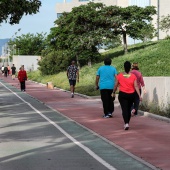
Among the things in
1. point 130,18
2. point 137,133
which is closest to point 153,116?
point 137,133

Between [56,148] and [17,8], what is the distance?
13328 mm

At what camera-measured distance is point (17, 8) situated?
23.1m

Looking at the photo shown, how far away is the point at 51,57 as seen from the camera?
56.5 metres

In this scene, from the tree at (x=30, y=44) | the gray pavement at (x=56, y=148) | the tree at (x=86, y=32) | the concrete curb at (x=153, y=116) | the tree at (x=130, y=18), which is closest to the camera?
the gray pavement at (x=56, y=148)

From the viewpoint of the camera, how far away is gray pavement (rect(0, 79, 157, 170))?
889cm

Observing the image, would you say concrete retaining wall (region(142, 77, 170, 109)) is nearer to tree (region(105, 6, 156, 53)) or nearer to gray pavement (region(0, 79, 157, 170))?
gray pavement (region(0, 79, 157, 170))

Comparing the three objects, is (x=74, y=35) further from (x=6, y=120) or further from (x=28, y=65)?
(x=28, y=65)

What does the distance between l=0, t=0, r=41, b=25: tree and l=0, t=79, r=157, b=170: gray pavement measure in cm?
771

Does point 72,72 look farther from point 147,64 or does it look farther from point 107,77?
point 147,64

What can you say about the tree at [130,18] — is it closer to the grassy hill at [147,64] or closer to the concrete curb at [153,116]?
the grassy hill at [147,64]

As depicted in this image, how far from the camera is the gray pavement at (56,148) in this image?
8891 millimetres

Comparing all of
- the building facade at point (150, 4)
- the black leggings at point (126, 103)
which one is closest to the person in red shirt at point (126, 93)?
the black leggings at point (126, 103)

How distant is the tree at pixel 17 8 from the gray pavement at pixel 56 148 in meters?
7.71

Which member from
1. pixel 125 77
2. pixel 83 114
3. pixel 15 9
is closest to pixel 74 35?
pixel 15 9
